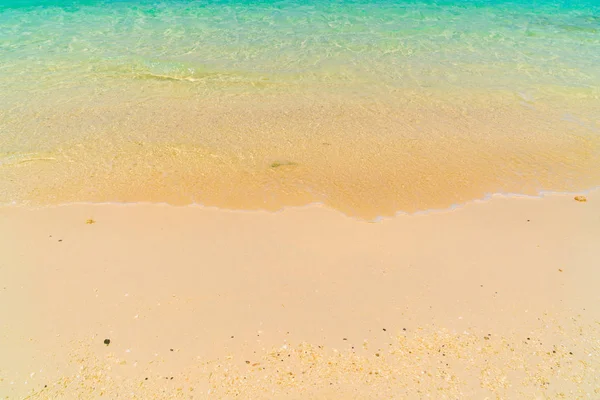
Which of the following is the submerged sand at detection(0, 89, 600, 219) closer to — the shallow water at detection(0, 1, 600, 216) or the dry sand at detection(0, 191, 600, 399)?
the shallow water at detection(0, 1, 600, 216)

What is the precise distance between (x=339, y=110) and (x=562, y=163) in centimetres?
384

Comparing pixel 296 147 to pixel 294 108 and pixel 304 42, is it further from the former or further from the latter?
pixel 304 42

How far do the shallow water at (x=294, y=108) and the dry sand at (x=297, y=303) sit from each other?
0.66 metres

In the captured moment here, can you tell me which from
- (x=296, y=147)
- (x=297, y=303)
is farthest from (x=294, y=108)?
(x=297, y=303)

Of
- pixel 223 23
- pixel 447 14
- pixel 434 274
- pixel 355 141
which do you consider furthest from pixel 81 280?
pixel 447 14

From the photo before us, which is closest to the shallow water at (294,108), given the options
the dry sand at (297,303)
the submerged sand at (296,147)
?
the submerged sand at (296,147)

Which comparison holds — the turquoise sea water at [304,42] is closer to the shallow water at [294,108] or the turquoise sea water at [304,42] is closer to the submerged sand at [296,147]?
the shallow water at [294,108]

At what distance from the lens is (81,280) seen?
4598 mm

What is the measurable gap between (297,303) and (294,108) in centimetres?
501

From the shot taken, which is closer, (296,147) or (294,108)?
(296,147)

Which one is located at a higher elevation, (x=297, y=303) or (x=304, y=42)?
(x=297, y=303)

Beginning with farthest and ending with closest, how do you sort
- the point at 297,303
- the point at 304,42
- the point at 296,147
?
the point at 304,42 < the point at 296,147 < the point at 297,303

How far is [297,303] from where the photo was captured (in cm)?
439

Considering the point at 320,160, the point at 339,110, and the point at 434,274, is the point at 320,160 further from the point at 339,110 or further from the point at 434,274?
the point at 434,274
